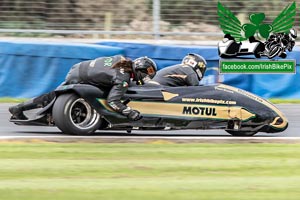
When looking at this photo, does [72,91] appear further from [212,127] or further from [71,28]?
[71,28]

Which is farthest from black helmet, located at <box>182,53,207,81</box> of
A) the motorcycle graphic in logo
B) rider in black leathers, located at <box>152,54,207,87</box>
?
the motorcycle graphic in logo

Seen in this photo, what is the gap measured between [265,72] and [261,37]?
143 centimetres

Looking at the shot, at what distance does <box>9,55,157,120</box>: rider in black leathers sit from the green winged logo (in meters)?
6.12

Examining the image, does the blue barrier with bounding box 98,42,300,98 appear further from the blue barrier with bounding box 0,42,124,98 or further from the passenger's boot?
the passenger's boot

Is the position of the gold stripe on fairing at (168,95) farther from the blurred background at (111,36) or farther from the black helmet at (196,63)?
the blurred background at (111,36)

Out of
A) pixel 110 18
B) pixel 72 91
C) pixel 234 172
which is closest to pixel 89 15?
pixel 110 18

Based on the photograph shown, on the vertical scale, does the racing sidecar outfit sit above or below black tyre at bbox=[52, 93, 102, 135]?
above

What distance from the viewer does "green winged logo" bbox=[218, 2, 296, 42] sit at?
16953 millimetres

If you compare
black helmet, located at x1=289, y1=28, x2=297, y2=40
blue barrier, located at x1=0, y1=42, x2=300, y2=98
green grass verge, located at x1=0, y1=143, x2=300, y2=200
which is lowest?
green grass verge, located at x1=0, y1=143, x2=300, y2=200

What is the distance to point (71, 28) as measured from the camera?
1720cm

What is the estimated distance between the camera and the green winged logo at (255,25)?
17.0 metres

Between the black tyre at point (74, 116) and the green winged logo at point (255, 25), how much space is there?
6.58 m

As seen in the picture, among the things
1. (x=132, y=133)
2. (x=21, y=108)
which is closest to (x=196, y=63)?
(x=132, y=133)

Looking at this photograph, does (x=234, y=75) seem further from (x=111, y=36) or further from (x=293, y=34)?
(x=111, y=36)
